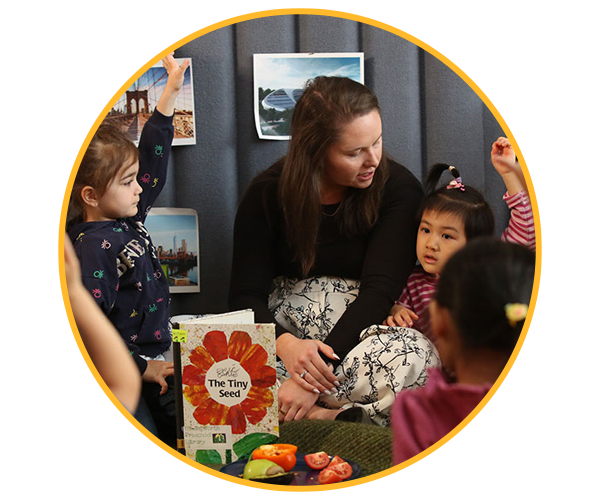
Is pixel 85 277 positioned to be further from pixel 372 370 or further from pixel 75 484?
pixel 372 370

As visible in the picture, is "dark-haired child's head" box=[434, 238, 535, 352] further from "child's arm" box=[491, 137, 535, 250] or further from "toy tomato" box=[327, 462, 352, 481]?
"toy tomato" box=[327, 462, 352, 481]

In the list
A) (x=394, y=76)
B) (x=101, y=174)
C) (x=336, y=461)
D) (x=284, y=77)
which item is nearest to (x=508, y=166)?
(x=394, y=76)

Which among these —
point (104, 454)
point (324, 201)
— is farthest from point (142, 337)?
point (324, 201)

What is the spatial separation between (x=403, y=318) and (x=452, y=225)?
14 cm

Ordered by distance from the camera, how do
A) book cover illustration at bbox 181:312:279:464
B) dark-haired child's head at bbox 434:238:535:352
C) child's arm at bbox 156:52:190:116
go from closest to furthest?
1. dark-haired child's head at bbox 434:238:535:352
2. book cover illustration at bbox 181:312:279:464
3. child's arm at bbox 156:52:190:116

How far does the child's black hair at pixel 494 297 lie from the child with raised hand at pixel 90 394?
37 cm

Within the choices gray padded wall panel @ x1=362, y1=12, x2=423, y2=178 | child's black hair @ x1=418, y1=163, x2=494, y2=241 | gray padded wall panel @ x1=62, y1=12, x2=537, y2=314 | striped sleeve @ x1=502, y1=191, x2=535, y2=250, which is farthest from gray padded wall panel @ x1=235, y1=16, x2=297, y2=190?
striped sleeve @ x1=502, y1=191, x2=535, y2=250

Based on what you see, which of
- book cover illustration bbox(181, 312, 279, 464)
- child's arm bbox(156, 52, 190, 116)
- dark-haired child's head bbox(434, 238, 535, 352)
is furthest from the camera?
child's arm bbox(156, 52, 190, 116)

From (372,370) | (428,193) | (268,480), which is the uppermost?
(428,193)

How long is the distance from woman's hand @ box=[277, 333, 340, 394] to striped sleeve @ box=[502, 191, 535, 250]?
10.9 inches

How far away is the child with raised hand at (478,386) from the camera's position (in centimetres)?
75

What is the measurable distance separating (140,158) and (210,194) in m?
0.12

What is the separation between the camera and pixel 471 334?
0.75 metres

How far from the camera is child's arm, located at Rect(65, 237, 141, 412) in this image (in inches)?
30.3
